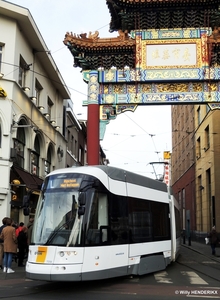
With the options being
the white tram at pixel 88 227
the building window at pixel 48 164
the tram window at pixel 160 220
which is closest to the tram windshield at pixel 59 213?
A: the white tram at pixel 88 227

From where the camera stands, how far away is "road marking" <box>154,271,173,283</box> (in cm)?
1162

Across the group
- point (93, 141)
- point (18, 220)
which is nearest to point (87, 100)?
point (93, 141)

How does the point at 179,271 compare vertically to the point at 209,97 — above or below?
below

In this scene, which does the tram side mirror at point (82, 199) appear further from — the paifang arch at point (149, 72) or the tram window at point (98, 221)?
the paifang arch at point (149, 72)

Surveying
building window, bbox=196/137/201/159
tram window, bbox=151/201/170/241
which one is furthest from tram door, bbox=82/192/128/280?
building window, bbox=196/137/201/159

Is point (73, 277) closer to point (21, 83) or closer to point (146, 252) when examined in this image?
point (146, 252)

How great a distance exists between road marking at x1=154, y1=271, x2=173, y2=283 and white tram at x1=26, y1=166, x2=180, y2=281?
44 cm

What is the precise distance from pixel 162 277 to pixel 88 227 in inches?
157

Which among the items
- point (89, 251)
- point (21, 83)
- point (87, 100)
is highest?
point (21, 83)

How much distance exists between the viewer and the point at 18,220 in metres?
20.6

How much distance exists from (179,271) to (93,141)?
731cm

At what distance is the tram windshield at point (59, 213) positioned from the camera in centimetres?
967

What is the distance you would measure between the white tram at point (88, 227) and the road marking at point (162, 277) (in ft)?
1.46

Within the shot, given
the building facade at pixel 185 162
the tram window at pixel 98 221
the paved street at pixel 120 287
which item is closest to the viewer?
the paved street at pixel 120 287
